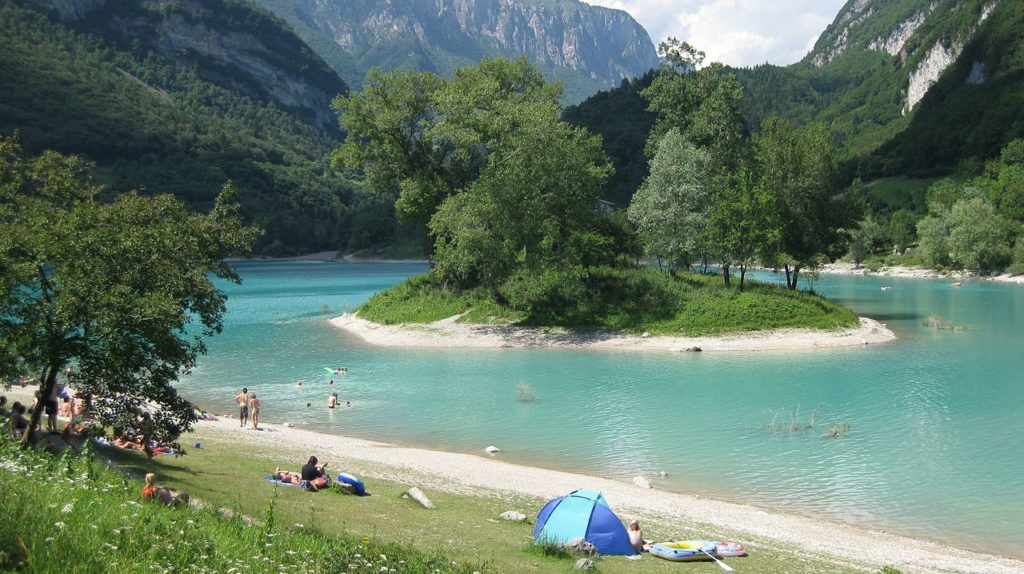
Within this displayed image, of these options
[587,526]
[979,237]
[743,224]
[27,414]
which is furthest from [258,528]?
[979,237]

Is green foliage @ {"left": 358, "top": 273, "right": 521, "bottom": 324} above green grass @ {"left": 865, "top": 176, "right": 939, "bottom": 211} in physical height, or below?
below

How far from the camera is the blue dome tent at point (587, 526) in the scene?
653 inches

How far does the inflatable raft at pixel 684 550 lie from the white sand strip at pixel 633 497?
1.93m

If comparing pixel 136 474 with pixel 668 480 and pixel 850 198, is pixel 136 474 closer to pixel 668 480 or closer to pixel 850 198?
pixel 668 480

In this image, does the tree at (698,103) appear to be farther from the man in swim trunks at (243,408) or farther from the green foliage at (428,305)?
the man in swim trunks at (243,408)

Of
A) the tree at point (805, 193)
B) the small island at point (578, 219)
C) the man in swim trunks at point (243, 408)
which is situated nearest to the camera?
the man in swim trunks at point (243, 408)

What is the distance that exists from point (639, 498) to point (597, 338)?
111 ft

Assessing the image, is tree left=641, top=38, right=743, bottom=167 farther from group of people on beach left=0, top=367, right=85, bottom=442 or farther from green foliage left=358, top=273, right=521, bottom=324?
group of people on beach left=0, top=367, right=85, bottom=442

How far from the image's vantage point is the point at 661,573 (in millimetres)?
15375

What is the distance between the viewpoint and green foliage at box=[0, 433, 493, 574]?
850 centimetres

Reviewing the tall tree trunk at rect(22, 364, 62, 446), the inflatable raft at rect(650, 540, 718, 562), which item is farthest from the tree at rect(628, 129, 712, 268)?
the tall tree trunk at rect(22, 364, 62, 446)

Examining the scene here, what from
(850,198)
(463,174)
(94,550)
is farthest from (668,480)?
(850,198)

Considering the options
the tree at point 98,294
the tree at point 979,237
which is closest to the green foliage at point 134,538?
the tree at point 98,294

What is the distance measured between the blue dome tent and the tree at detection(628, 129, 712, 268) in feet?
149
